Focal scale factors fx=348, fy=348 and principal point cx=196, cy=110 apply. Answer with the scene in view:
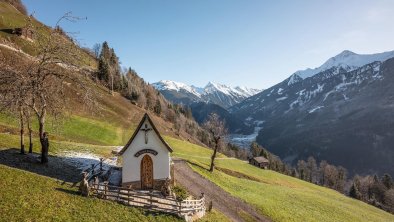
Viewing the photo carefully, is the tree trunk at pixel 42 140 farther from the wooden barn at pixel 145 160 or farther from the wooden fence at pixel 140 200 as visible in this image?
the wooden fence at pixel 140 200

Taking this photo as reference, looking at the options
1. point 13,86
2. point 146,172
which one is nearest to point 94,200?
point 146,172

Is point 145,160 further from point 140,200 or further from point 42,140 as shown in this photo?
point 42,140

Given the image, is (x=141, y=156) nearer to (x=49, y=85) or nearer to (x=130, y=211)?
(x=130, y=211)

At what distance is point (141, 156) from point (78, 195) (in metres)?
9.53

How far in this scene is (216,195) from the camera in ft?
167

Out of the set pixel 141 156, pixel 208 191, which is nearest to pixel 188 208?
pixel 141 156

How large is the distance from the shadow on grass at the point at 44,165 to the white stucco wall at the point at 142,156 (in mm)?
5359

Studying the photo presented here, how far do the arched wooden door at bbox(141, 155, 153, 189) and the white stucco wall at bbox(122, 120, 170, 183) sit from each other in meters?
0.34

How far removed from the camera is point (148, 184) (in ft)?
130

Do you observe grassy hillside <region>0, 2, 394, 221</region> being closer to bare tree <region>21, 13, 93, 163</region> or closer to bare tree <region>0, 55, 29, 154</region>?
bare tree <region>21, 13, 93, 163</region>

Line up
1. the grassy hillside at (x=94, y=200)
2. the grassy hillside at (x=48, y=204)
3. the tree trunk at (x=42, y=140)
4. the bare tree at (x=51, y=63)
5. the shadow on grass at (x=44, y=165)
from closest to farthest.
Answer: the grassy hillside at (x=48, y=204), the grassy hillside at (x=94, y=200), the bare tree at (x=51, y=63), the shadow on grass at (x=44, y=165), the tree trunk at (x=42, y=140)

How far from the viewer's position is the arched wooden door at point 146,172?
129 ft

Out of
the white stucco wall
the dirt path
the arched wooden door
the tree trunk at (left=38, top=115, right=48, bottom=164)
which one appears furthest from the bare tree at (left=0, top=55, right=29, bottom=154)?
the dirt path

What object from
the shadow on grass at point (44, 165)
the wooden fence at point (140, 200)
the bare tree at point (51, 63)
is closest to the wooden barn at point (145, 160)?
the wooden fence at point (140, 200)
